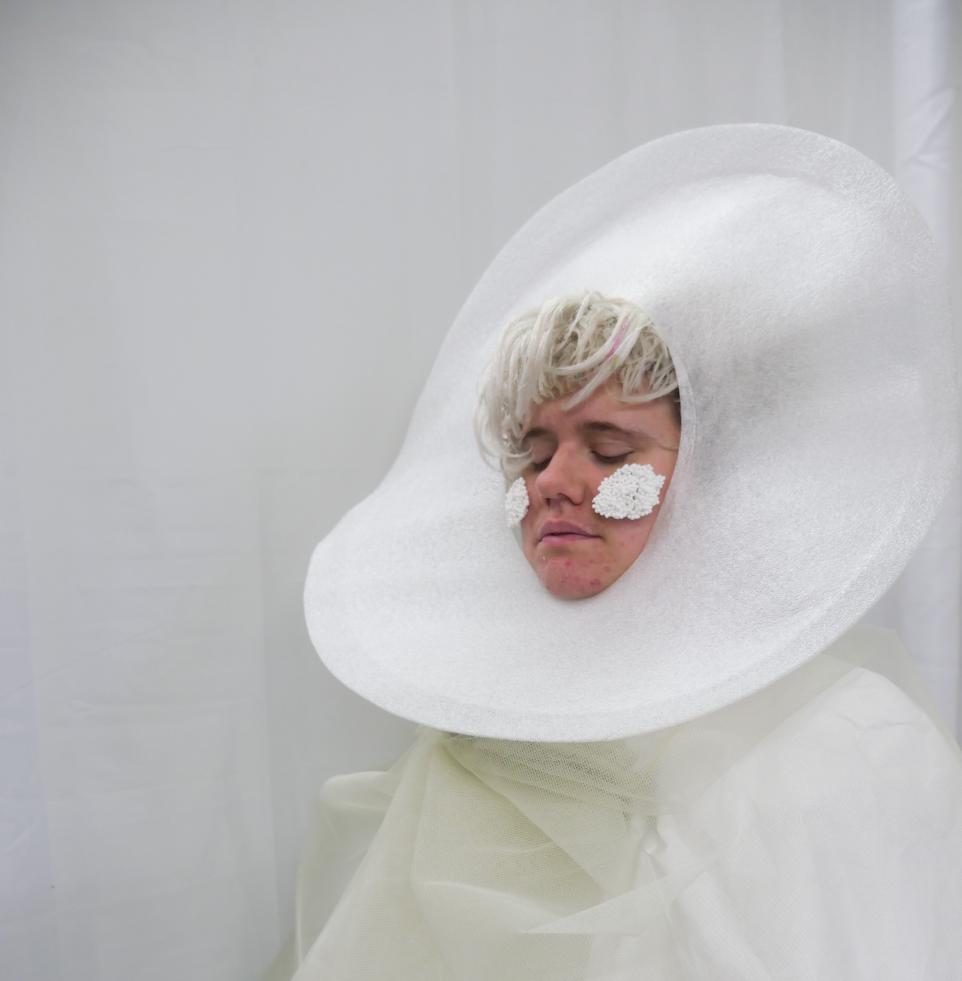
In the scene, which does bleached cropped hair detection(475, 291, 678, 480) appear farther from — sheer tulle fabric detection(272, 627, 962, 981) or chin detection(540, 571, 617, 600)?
sheer tulle fabric detection(272, 627, 962, 981)

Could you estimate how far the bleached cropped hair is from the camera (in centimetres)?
85

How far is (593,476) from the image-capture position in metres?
0.87

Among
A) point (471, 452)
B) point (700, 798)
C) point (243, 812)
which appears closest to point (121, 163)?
point (471, 452)

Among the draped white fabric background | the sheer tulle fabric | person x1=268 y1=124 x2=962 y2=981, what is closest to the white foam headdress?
person x1=268 y1=124 x2=962 y2=981

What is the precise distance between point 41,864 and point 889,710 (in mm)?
1112

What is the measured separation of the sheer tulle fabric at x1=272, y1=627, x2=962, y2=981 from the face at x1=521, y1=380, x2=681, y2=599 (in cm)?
18

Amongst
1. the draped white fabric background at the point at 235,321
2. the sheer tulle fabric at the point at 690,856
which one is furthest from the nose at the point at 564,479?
the draped white fabric background at the point at 235,321

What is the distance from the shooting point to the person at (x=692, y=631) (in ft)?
2.45

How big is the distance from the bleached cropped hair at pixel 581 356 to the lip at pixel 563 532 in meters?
0.12

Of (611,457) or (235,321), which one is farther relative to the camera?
(235,321)

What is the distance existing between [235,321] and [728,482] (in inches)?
28.8

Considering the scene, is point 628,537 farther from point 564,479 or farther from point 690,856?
point 690,856

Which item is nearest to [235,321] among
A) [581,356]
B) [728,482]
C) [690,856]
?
[581,356]

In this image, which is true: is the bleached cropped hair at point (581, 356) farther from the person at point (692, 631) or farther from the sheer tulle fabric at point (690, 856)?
the sheer tulle fabric at point (690, 856)
